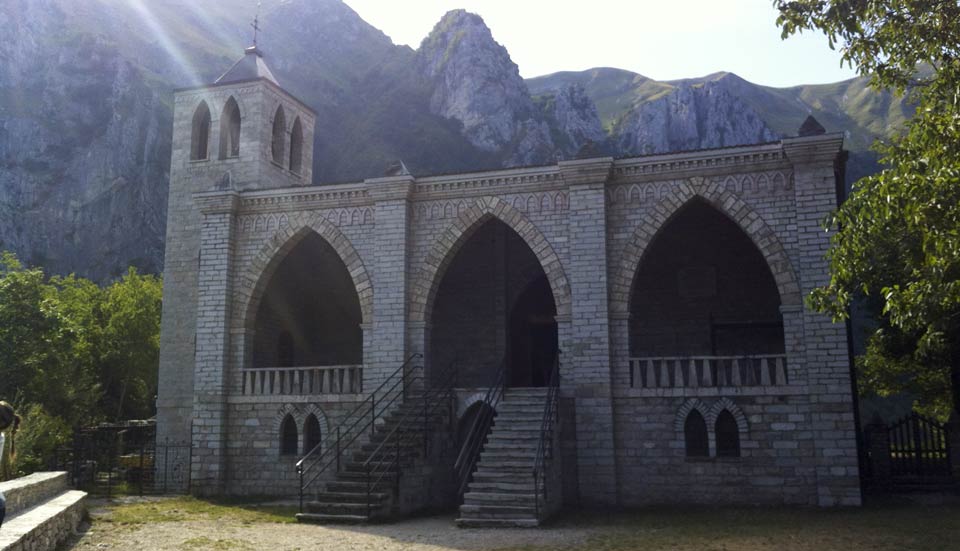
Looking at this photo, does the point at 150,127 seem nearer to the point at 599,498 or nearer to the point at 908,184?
the point at 599,498

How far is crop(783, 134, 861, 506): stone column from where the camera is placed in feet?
52.3

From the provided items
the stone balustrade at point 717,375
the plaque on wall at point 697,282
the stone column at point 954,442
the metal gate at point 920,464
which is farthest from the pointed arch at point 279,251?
the stone column at point 954,442

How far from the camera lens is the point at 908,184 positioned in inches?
334

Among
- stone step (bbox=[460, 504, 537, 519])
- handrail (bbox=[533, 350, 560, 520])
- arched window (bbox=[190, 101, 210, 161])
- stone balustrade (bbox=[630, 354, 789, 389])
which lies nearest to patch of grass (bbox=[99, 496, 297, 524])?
stone step (bbox=[460, 504, 537, 519])

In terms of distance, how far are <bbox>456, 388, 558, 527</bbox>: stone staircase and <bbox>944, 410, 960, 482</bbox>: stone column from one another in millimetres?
8807

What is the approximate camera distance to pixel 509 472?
14.8 m

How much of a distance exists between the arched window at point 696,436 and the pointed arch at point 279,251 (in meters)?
8.29

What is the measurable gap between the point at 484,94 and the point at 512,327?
8498 cm

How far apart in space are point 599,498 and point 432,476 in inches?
138

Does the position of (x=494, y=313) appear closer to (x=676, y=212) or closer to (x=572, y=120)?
(x=676, y=212)

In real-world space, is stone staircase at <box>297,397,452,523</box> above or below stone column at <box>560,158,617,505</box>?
below

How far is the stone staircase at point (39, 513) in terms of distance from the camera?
29.4ft

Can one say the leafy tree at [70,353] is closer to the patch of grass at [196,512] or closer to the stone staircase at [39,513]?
the patch of grass at [196,512]

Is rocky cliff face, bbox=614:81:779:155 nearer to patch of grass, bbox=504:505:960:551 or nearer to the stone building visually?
the stone building
